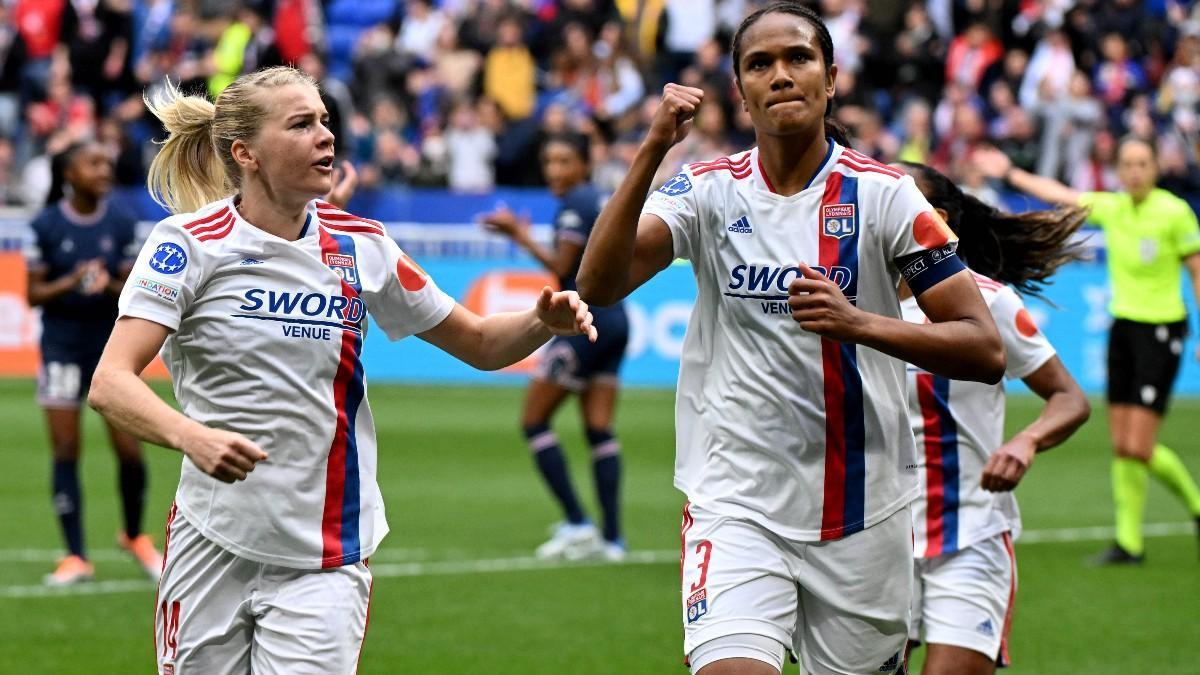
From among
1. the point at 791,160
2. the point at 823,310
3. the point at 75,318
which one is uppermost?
the point at 791,160

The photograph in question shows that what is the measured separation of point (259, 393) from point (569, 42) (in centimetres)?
2047

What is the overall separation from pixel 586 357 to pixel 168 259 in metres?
6.65

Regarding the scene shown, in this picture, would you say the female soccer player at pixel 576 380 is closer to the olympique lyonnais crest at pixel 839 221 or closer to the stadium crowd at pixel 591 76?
the olympique lyonnais crest at pixel 839 221

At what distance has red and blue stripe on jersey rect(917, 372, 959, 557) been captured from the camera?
5996mm

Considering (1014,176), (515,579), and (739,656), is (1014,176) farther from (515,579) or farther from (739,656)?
(739,656)

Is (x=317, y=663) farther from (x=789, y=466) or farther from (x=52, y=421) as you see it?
(x=52, y=421)

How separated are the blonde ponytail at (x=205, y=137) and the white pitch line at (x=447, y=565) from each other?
209 inches

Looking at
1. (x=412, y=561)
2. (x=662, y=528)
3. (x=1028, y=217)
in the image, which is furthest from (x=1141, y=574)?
(x=1028, y=217)

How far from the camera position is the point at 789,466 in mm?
5180

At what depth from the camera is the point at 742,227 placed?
514 centimetres

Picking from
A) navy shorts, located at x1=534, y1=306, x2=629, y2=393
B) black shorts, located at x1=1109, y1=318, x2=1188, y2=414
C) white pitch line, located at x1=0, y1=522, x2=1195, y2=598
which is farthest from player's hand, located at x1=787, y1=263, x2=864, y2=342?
black shorts, located at x1=1109, y1=318, x2=1188, y2=414

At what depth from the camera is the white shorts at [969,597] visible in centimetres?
586

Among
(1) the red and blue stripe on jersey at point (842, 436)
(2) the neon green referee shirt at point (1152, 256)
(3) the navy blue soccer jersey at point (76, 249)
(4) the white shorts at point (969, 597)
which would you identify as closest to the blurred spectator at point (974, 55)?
(2) the neon green referee shirt at point (1152, 256)

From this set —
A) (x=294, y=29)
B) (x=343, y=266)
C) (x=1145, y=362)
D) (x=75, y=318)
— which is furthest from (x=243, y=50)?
(x=343, y=266)
